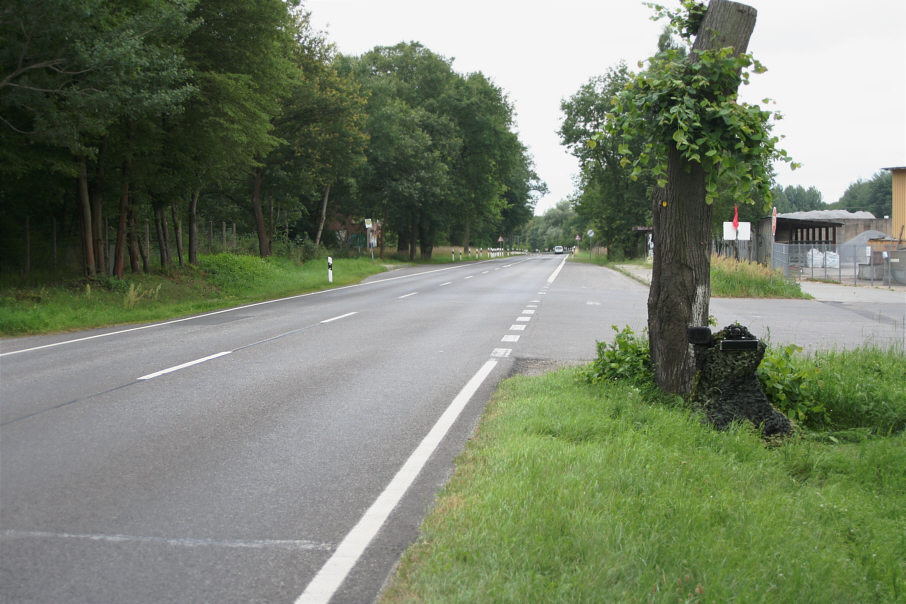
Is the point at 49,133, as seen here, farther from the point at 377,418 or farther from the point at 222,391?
the point at 377,418

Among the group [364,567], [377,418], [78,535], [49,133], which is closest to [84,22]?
[49,133]

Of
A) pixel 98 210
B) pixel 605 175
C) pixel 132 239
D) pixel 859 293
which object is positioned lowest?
pixel 859 293

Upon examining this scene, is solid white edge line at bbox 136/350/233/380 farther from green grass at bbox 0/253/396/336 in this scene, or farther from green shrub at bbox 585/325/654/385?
green grass at bbox 0/253/396/336

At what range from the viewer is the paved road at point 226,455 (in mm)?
3312

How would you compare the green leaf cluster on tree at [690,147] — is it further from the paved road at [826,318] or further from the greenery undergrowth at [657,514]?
the paved road at [826,318]

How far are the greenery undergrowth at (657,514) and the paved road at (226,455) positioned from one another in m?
0.40

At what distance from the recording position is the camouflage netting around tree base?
5.58 metres

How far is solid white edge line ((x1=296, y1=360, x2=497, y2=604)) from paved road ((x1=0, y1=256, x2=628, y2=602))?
2 centimetres

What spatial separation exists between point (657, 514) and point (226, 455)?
304cm

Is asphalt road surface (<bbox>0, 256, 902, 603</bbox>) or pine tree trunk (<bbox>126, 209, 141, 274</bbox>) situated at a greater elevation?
pine tree trunk (<bbox>126, 209, 141, 274</bbox>)

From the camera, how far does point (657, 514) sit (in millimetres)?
3619

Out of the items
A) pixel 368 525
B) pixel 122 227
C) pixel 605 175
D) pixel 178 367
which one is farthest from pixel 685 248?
pixel 605 175

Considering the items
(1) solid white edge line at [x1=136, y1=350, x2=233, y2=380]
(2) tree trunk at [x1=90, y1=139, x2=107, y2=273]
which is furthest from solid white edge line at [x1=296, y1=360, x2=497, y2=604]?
(2) tree trunk at [x1=90, y1=139, x2=107, y2=273]

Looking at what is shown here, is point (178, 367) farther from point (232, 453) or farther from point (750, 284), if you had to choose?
point (750, 284)
